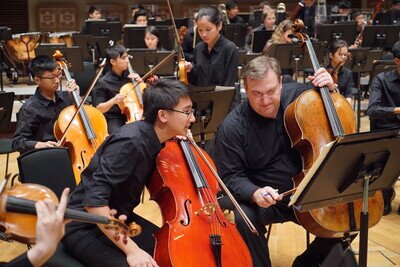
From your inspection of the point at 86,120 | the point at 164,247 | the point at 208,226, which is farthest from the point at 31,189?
the point at 86,120

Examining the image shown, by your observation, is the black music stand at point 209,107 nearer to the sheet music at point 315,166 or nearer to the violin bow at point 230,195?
the violin bow at point 230,195

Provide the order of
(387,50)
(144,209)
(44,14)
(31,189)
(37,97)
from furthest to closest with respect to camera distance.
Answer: (44,14) → (387,50) → (144,209) → (37,97) → (31,189)

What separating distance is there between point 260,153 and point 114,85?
8.09 ft

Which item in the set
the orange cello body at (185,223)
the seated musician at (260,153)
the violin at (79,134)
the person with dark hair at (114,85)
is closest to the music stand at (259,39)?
the person with dark hair at (114,85)

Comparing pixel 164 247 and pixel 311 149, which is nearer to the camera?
pixel 164 247

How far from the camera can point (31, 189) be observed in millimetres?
1830

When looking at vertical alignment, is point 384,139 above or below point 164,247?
above

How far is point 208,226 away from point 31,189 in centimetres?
94

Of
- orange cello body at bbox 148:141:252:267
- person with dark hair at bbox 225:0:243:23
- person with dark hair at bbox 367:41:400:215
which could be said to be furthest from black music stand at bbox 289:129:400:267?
person with dark hair at bbox 225:0:243:23

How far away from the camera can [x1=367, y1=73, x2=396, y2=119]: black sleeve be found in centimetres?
442

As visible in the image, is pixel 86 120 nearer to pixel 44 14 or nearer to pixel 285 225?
pixel 285 225

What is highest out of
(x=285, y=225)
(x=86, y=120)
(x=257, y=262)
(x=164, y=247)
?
(x=86, y=120)

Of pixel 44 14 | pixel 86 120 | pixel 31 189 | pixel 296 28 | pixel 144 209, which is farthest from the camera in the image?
pixel 44 14

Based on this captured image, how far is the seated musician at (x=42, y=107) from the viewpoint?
13.3 ft
